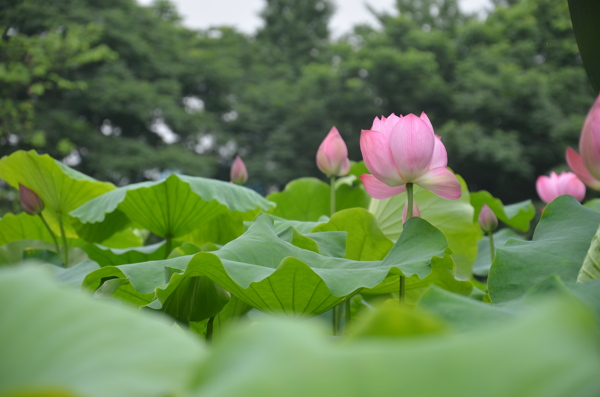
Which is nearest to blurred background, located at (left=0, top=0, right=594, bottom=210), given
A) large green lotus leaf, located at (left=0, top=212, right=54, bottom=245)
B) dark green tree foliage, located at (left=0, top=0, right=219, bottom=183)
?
dark green tree foliage, located at (left=0, top=0, right=219, bottom=183)

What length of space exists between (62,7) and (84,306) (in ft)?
33.5

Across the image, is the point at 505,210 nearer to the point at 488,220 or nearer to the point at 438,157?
the point at 488,220

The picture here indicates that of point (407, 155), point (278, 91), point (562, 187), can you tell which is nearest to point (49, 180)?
point (407, 155)

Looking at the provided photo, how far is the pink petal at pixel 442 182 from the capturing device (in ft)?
1.83

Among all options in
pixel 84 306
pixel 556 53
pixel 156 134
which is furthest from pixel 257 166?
pixel 84 306

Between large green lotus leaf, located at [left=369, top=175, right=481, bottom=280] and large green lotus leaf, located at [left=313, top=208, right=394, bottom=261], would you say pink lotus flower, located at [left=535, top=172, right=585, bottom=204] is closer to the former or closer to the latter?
large green lotus leaf, located at [left=369, top=175, right=481, bottom=280]

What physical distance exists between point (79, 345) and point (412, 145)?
40cm

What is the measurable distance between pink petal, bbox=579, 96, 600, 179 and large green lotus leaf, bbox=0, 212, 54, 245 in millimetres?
943

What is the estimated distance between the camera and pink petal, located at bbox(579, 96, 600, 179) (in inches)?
13.4

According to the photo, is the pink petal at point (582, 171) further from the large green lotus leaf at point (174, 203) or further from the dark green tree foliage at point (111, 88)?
the dark green tree foliage at point (111, 88)

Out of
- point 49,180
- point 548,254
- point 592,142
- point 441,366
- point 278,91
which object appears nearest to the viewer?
point 441,366

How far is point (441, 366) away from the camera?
152 millimetres

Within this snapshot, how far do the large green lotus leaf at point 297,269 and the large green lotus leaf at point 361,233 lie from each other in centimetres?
13

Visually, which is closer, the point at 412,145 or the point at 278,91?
the point at 412,145
